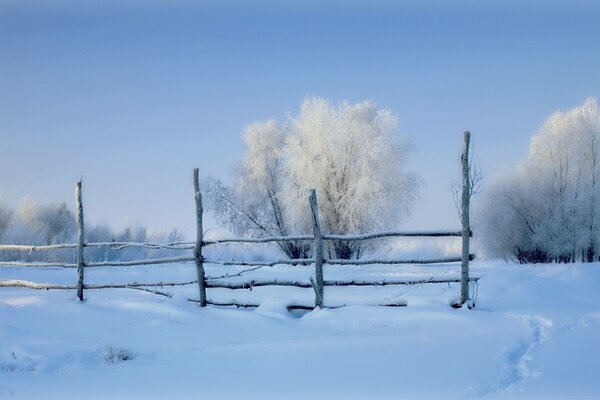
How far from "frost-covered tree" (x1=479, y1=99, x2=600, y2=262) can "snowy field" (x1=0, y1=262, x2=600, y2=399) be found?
46.0 ft

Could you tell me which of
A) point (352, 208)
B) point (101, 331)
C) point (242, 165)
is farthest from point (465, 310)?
point (242, 165)

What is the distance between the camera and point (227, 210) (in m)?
28.2

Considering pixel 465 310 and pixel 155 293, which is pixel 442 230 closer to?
pixel 465 310

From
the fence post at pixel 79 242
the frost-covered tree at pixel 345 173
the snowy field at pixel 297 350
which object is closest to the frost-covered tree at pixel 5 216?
the frost-covered tree at pixel 345 173

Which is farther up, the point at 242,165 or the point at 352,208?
the point at 242,165

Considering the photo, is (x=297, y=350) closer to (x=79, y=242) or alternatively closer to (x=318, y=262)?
(x=318, y=262)

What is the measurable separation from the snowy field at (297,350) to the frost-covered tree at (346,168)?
1446 cm

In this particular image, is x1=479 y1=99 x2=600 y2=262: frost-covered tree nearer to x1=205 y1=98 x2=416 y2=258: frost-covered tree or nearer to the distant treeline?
x1=205 y1=98 x2=416 y2=258: frost-covered tree

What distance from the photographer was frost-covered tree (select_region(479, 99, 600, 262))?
72.2 feet

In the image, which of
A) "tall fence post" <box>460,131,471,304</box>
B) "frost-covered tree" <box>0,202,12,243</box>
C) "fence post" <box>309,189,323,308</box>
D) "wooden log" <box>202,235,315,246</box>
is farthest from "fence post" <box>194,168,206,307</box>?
"frost-covered tree" <box>0,202,12,243</box>

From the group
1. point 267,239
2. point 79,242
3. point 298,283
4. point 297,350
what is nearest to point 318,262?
point 298,283

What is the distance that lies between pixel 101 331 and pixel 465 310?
4.37 metres

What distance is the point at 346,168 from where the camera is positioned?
79.5ft

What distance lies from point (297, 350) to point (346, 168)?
19.2m
